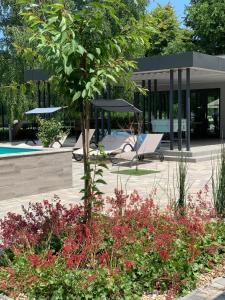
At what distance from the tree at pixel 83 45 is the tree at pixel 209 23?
1086 inches

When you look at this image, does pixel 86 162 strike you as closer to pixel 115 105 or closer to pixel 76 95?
pixel 76 95

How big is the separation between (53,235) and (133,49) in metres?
2.08

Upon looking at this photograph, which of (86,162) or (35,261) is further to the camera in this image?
(86,162)

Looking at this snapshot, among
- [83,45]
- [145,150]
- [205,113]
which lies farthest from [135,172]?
[205,113]

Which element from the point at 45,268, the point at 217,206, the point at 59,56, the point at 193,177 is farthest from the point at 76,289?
the point at 193,177

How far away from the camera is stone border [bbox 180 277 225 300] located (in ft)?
12.6

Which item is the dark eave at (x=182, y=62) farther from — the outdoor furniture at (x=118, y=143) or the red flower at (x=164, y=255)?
the red flower at (x=164, y=255)

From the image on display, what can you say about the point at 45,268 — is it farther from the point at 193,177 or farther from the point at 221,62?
the point at 221,62

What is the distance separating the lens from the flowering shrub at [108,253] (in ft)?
12.3

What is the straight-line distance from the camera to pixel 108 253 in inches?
171

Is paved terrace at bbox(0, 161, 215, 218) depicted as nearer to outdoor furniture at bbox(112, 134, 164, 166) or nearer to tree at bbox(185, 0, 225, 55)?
outdoor furniture at bbox(112, 134, 164, 166)

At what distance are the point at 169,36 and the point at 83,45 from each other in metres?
33.4

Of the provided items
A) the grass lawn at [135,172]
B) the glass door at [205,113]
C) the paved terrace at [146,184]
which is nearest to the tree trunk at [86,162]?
the paved terrace at [146,184]

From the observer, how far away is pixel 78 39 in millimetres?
4230
